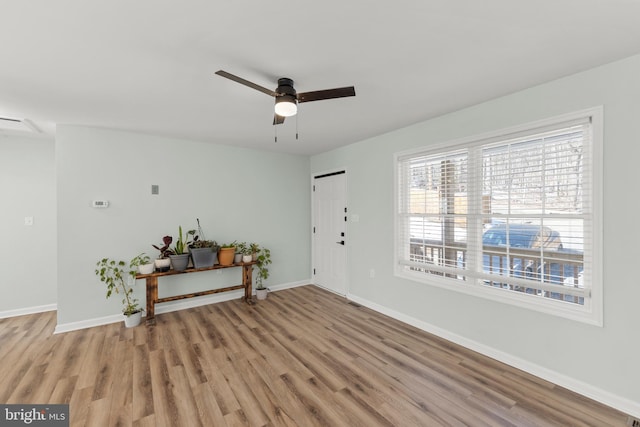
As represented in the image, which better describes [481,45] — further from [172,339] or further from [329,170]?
[172,339]

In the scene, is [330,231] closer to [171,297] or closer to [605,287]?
[171,297]

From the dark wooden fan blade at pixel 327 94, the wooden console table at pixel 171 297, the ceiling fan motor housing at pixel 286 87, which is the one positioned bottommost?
the wooden console table at pixel 171 297

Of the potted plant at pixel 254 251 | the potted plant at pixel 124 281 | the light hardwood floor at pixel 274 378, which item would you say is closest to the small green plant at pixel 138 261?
the potted plant at pixel 124 281

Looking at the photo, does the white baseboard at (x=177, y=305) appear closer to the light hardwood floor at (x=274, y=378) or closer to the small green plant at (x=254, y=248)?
the light hardwood floor at (x=274, y=378)

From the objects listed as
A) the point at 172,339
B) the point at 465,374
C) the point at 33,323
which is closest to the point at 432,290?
the point at 465,374

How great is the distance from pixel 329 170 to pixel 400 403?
3547 mm

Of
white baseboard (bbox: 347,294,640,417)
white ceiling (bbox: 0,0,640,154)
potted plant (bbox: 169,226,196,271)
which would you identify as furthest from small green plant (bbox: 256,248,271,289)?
white ceiling (bbox: 0,0,640,154)

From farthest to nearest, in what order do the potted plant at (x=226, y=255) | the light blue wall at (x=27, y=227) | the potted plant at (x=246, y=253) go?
the potted plant at (x=246, y=253)
the potted plant at (x=226, y=255)
the light blue wall at (x=27, y=227)

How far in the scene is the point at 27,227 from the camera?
3773 mm

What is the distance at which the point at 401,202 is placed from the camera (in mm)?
3561

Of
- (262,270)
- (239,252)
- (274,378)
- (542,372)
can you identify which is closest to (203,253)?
(239,252)

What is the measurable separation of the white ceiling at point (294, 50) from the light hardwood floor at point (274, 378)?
2.51 meters

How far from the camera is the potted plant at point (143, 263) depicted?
347 cm

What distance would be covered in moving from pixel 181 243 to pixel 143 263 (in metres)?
0.51
